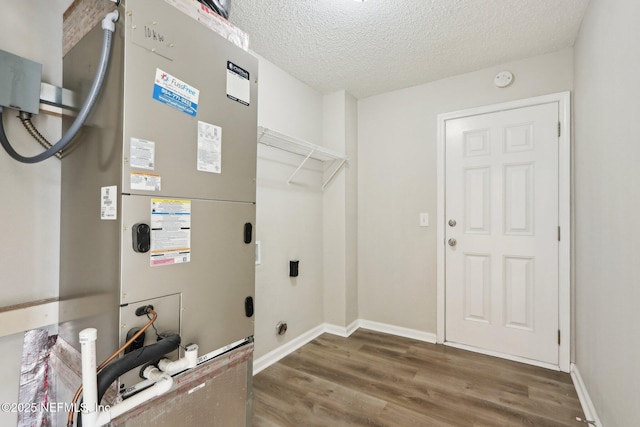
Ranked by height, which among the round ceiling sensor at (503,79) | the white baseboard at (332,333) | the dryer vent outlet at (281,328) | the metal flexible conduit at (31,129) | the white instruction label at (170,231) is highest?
the round ceiling sensor at (503,79)

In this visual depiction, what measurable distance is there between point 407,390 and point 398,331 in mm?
918

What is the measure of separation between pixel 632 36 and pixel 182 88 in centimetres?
173

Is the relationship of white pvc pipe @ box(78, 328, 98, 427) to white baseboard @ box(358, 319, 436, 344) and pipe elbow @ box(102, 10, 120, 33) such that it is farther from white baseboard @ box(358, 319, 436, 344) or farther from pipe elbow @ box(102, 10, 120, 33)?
white baseboard @ box(358, 319, 436, 344)

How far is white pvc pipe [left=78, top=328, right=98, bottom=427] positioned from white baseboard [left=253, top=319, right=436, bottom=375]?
159 centimetres

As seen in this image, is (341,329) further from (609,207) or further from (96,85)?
(96,85)

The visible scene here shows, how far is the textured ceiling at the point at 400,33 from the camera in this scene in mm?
1737

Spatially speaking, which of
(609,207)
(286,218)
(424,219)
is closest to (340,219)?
(286,218)

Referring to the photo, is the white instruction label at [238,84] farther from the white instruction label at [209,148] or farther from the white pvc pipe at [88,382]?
the white pvc pipe at [88,382]

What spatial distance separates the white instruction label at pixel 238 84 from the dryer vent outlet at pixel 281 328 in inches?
70.7

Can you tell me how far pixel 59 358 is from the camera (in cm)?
113

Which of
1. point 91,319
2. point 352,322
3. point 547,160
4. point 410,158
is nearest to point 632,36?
point 547,160

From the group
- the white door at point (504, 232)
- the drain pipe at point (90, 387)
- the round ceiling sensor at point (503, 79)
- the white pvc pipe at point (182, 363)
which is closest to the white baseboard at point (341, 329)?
the white door at point (504, 232)

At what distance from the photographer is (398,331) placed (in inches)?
112

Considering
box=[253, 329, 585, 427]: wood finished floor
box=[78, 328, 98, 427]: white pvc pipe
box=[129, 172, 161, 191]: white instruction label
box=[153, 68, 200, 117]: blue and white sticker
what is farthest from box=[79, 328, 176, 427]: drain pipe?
box=[253, 329, 585, 427]: wood finished floor
